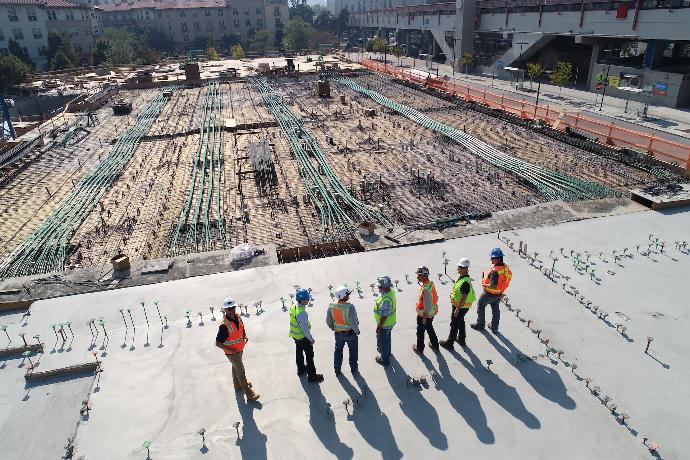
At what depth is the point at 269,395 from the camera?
5.75m

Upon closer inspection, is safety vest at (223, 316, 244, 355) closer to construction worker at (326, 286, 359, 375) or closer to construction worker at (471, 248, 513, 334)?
construction worker at (326, 286, 359, 375)

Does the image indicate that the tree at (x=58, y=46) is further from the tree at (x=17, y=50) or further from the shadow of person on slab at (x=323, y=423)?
the shadow of person on slab at (x=323, y=423)

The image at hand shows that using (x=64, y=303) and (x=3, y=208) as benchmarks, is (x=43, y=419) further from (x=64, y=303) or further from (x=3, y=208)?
→ (x=3, y=208)

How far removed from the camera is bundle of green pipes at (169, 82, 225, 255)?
10719mm

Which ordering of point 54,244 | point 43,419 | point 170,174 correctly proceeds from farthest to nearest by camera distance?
point 170,174, point 54,244, point 43,419

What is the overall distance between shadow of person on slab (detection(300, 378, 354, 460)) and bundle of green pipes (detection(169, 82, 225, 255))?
559 centimetres

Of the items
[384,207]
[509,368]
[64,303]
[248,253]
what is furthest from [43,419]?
[384,207]

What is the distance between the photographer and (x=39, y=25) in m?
51.0

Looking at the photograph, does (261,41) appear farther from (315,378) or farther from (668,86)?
(315,378)

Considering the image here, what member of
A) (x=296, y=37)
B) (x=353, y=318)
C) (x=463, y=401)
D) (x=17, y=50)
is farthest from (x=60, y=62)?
(x=463, y=401)

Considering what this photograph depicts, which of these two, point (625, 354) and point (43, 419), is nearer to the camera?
point (43, 419)

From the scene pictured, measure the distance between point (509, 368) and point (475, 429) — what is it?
122cm

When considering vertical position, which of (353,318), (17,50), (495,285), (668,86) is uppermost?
(17,50)

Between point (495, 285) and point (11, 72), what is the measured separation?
43.6 m
